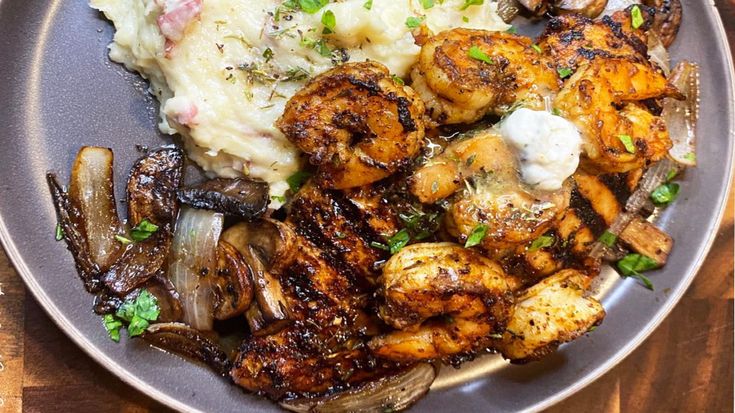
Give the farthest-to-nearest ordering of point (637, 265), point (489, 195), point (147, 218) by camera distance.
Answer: point (637, 265) → point (147, 218) → point (489, 195)

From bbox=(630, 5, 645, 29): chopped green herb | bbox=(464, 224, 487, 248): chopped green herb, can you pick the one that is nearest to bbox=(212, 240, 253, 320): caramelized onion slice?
bbox=(464, 224, 487, 248): chopped green herb

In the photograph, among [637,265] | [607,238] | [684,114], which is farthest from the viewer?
[684,114]

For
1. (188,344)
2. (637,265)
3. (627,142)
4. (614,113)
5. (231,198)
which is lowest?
(188,344)

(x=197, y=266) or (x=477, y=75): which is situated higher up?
(x=477, y=75)

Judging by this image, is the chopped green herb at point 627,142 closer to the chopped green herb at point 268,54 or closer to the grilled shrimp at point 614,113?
the grilled shrimp at point 614,113

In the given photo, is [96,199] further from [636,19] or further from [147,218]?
[636,19]

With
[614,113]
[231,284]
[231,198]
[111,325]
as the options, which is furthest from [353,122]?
[111,325]

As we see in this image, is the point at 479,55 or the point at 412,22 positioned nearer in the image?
the point at 479,55
